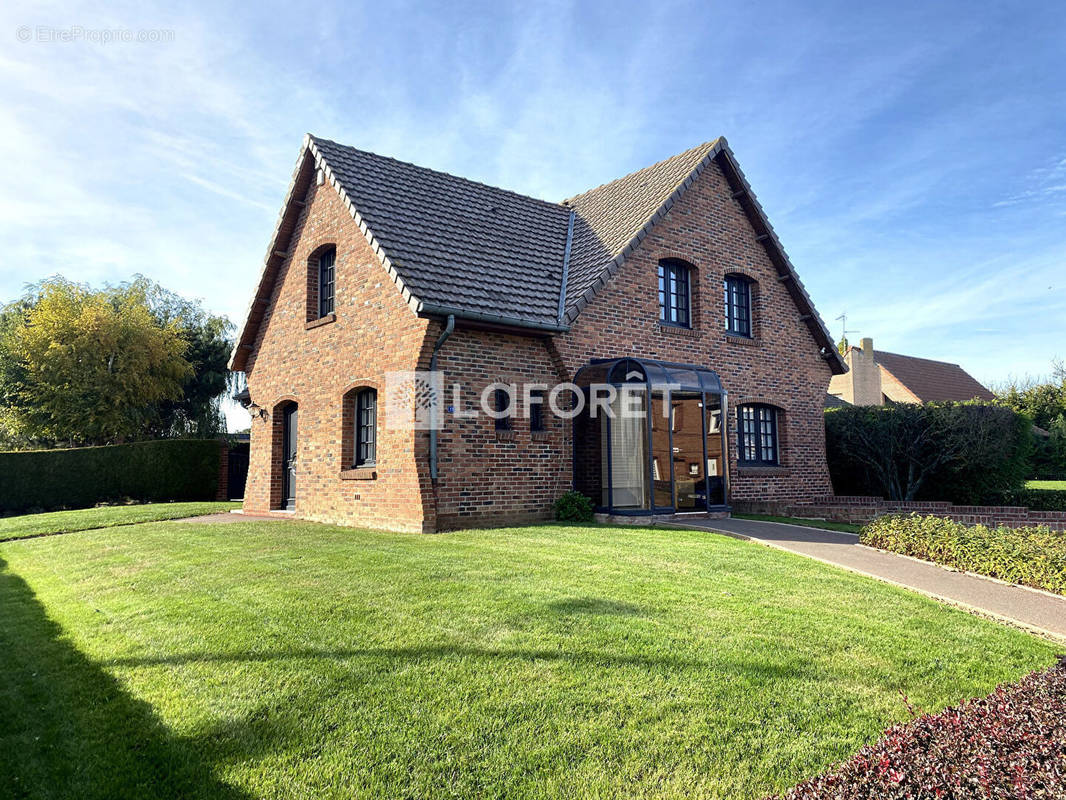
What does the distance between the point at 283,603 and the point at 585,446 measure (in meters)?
7.69

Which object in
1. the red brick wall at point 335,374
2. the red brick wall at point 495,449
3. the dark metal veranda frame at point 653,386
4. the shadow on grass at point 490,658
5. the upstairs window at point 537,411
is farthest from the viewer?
the upstairs window at point 537,411

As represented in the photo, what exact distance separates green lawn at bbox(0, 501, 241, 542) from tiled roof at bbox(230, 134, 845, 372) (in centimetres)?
383

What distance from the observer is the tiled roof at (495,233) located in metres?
11.8

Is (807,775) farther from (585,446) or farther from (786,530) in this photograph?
(585,446)

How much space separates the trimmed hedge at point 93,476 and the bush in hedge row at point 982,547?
1963 centimetres

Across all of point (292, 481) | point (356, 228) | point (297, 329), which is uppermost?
point (356, 228)

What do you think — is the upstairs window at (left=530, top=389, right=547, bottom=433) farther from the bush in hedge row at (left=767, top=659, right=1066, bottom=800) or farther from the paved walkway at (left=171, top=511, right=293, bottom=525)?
the bush in hedge row at (left=767, top=659, right=1066, bottom=800)

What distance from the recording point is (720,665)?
445 centimetres

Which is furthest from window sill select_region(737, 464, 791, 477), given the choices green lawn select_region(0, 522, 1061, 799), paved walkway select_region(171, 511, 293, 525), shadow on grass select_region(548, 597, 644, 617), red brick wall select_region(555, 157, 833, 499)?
shadow on grass select_region(548, 597, 644, 617)

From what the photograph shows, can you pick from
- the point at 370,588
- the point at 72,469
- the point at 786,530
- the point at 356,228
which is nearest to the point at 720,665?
the point at 370,588

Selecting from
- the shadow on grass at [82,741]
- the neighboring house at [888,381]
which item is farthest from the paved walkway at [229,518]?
the neighboring house at [888,381]

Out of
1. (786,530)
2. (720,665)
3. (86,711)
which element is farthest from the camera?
(786,530)

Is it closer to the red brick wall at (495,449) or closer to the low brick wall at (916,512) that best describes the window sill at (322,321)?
the red brick wall at (495,449)

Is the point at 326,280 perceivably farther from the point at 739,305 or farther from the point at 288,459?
the point at 739,305
